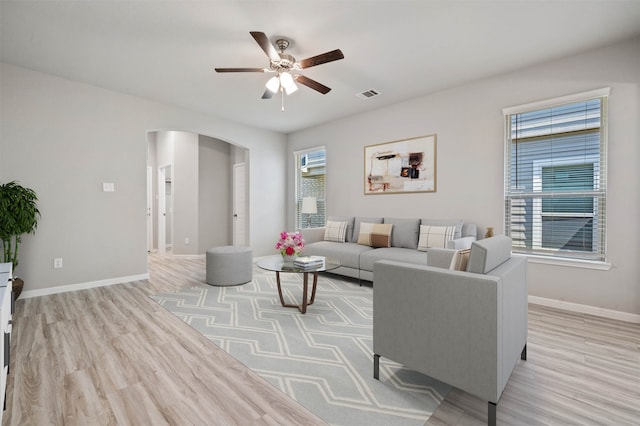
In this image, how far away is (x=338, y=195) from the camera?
5.53 metres

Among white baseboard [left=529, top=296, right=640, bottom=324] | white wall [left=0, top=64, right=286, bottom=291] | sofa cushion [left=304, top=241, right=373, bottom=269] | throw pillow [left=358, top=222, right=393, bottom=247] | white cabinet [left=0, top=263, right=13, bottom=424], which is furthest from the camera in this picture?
throw pillow [left=358, top=222, right=393, bottom=247]

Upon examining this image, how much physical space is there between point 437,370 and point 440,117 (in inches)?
140

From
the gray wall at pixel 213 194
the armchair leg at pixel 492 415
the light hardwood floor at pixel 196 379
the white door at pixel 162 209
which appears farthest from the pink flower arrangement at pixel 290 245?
the white door at pixel 162 209

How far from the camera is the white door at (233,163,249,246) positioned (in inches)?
258

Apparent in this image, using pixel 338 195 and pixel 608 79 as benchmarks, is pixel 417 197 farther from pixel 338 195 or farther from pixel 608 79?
pixel 608 79

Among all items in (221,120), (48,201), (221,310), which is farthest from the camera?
(221,120)

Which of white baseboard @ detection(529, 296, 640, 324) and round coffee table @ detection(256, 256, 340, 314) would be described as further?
round coffee table @ detection(256, 256, 340, 314)

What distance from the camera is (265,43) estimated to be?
245 cm

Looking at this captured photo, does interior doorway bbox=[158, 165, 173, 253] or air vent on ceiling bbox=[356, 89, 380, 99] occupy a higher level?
air vent on ceiling bbox=[356, 89, 380, 99]

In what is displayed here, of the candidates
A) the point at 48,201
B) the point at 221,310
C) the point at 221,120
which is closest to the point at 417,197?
the point at 221,310

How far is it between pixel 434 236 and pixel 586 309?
164 cm

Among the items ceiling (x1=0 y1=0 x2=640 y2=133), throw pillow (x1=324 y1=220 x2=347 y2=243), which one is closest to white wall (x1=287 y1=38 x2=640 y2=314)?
ceiling (x1=0 y1=0 x2=640 y2=133)

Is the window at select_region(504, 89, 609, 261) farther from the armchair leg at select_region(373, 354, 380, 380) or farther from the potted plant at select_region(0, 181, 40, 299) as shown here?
the potted plant at select_region(0, 181, 40, 299)

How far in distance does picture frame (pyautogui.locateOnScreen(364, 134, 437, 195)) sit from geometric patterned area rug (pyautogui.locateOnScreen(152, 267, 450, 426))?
1.74m
